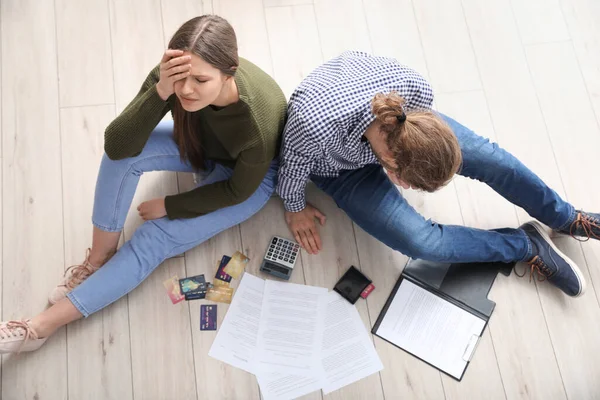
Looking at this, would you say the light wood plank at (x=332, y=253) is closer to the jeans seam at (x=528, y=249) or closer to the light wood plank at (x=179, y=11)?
the jeans seam at (x=528, y=249)

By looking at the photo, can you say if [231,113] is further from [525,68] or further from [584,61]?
[584,61]

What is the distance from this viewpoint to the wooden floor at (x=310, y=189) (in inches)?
66.5

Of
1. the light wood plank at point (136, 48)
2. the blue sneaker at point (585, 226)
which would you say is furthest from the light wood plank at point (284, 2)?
the blue sneaker at point (585, 226)

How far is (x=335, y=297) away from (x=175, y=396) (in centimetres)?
58

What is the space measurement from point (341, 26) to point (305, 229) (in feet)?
2.66

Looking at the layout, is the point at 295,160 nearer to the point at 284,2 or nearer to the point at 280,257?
the point at 280,257

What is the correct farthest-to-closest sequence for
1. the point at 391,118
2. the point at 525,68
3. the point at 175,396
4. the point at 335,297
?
the point at 525,68, the point at 335,297, the point at 175,396, the point at 391,118

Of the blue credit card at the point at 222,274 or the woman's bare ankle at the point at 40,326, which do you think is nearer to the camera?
the woman's bare ankle at the point at 40,326

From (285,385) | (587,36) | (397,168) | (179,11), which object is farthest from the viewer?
(587,36)

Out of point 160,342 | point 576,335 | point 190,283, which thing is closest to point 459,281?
point 576,335

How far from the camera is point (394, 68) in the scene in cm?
146

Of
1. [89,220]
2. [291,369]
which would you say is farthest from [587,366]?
[89,220]

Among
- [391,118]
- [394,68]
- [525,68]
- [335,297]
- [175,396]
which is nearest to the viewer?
[391,118]

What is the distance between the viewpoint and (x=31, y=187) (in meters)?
1.81
